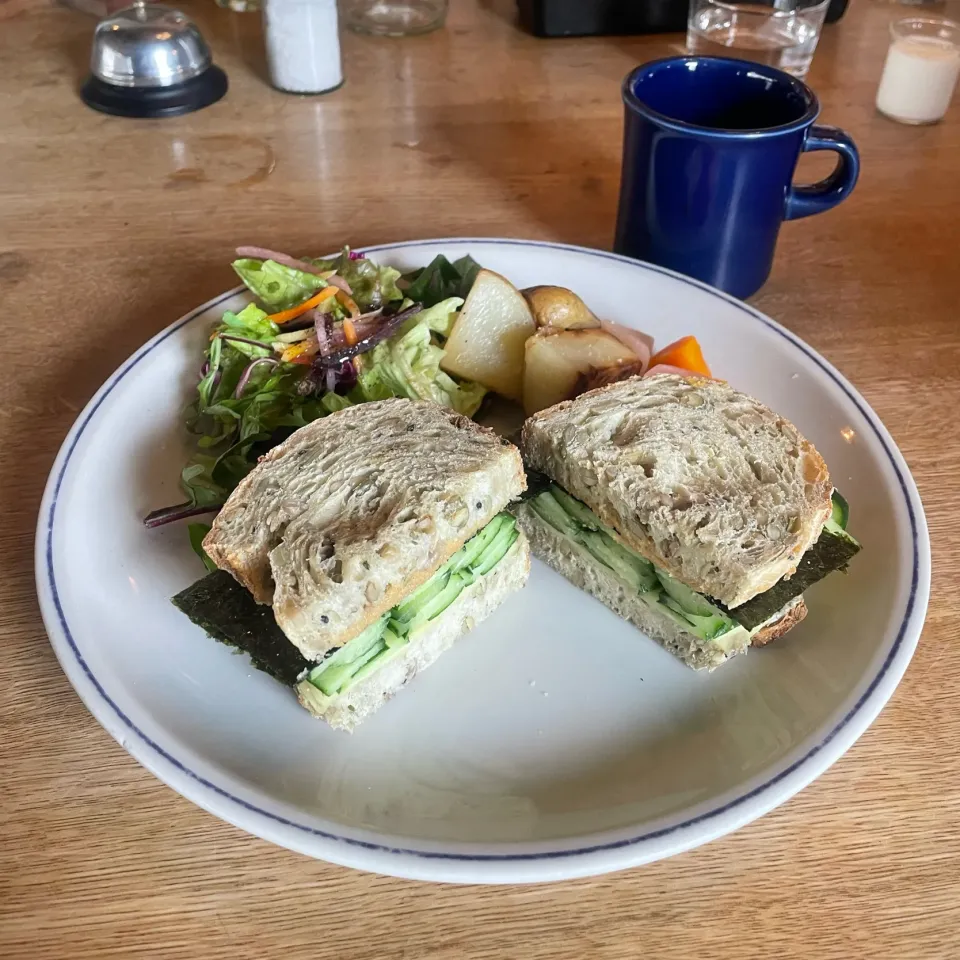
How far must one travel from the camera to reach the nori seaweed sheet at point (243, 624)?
4.29ft

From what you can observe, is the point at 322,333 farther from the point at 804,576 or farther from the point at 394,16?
the point at 394,16

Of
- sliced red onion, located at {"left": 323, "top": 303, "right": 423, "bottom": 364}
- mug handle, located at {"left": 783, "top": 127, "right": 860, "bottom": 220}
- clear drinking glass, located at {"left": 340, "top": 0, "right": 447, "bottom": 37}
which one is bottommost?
sliced red onion, located at {"left": 323, "top": 303, "right": 423, "bottom": 364}

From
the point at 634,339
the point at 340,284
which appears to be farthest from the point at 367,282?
the point at 634,339

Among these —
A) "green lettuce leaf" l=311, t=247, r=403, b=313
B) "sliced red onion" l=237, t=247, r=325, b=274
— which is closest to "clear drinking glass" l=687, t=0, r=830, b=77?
"green lettuce leaf" l=311, t=247, r=403, b=313

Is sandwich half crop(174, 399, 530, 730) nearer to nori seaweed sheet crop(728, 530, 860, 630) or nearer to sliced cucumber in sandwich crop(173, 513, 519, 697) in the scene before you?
sliced cucumber in sandwich crop(173, 513, 519, 697)

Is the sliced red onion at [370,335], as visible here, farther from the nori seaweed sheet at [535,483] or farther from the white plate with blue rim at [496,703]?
the nori seaweed sheet at [535,483]

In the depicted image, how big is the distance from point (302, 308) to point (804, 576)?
1.17 m

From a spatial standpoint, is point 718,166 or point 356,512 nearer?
point 356,512

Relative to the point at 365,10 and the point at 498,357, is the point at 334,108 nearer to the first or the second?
the point at 365,10

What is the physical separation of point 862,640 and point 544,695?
513 mm

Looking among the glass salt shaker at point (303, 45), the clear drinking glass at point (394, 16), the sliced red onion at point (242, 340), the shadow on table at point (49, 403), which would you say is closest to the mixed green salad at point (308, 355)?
the sliced red onion at point (242, 340)

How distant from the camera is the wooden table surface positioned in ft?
3.63

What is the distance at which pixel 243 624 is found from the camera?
1.35m

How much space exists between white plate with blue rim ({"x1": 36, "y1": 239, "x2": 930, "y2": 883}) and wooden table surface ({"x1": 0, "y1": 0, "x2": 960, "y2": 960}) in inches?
3.9
